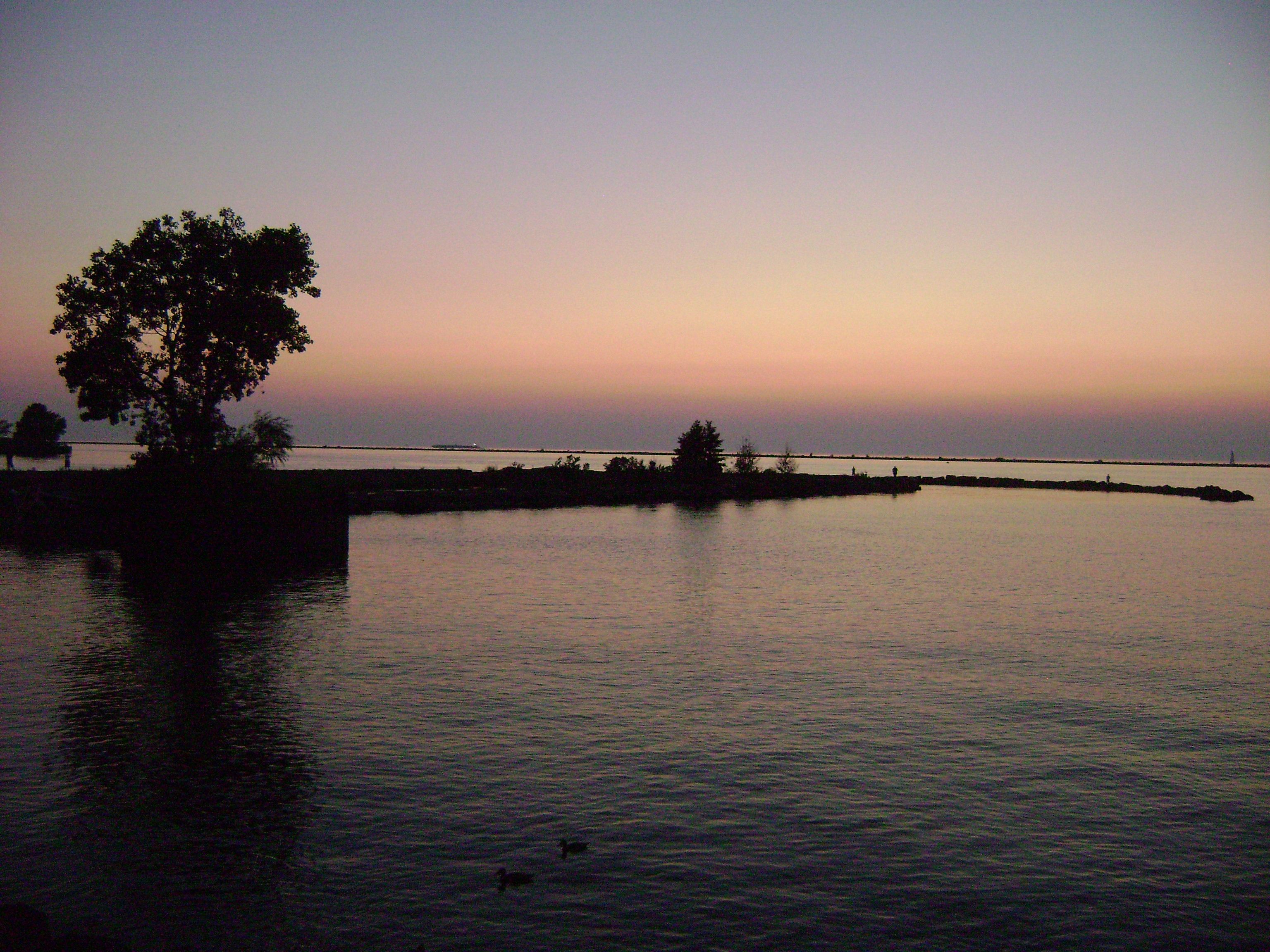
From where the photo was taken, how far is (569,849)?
41.7 feet

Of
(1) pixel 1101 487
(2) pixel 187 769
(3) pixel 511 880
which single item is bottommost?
(3) pixel 511 880

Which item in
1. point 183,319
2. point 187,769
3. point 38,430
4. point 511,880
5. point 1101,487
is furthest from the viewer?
point 1101,487

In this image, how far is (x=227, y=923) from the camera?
1063cm

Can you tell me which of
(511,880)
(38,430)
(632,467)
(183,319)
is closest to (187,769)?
(511,880)

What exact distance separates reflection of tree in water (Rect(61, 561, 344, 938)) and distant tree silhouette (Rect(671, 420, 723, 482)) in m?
108

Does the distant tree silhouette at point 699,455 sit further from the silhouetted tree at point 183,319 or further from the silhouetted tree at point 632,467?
the silhouetted tree at point 183,319

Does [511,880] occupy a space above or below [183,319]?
below

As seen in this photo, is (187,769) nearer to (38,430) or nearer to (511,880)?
(511,880)

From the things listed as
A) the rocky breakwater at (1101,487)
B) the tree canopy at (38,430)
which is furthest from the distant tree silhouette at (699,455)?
the tree canopy at (38,430)

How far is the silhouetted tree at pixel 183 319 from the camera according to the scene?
1992 inches

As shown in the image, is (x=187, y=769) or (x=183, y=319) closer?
(x=187, y=769)

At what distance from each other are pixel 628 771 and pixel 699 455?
399ft

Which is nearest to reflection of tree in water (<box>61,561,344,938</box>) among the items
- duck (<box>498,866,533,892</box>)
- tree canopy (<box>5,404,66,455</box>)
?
duck (<box>498,866,533,892</box>)

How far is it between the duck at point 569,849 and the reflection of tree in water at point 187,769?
349 centimetres
